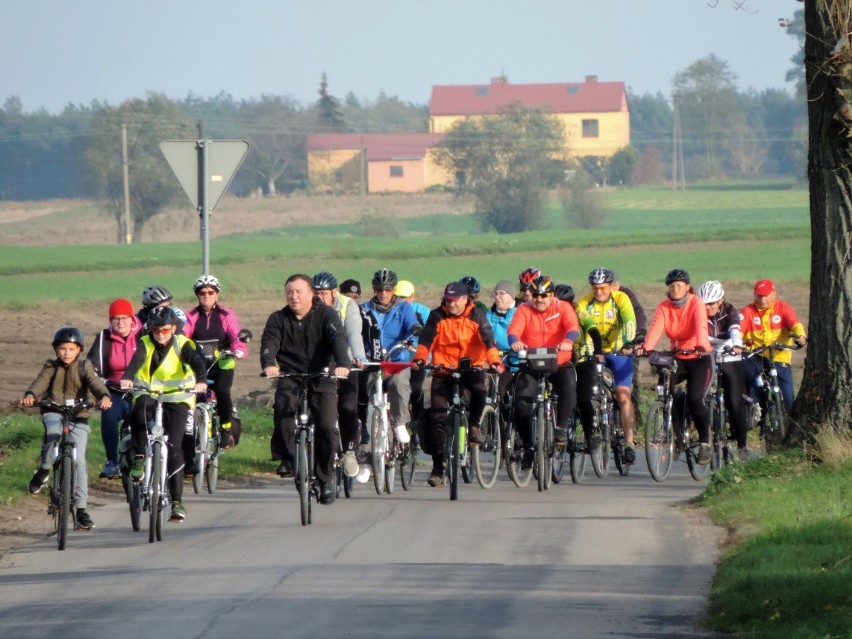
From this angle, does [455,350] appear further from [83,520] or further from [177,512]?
[83,520]

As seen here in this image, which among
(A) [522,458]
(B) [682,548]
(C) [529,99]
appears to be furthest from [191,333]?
(C) [529,99]

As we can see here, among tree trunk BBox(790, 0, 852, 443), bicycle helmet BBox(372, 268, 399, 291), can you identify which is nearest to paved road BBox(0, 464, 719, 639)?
tree trunk BBox(790, 0, 852, 443)

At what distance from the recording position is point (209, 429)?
615 inches

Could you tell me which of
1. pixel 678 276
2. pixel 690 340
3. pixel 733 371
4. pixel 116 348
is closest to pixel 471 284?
pixel 678 276

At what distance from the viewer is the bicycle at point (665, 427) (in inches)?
637

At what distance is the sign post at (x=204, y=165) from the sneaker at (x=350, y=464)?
323 centimetres

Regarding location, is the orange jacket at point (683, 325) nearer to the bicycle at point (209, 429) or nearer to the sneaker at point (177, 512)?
the bicycle at point (209, 429)

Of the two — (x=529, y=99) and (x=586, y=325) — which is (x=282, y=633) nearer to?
(x=586, y=325)

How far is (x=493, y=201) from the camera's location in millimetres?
99062

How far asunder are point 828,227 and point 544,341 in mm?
2784

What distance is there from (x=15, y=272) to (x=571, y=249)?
23475 millimetres

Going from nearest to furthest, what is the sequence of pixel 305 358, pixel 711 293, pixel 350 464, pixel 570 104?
pixel 305 358, pixel 350 464, pixel 711 293, pixel 570 104

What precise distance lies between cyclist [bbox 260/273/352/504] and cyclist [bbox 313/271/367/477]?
3.33 feet

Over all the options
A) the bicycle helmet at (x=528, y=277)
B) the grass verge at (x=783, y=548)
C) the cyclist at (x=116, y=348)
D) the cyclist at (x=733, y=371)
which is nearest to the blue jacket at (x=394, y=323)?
the bicycle helmet at (x=528, y=277)
